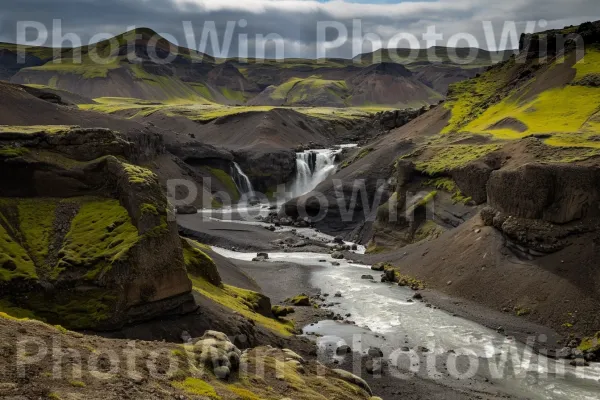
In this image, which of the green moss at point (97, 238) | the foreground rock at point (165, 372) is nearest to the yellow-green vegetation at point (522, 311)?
the foreground rock at point (165, 372)

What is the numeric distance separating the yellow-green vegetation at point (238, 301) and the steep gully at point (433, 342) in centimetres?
243

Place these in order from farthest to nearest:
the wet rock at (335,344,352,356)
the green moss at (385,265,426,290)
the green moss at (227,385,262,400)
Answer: the green moss at (385,265,426,290) → the wet rock at (335,344,352,356) → the green moss at (227,385,262,400)

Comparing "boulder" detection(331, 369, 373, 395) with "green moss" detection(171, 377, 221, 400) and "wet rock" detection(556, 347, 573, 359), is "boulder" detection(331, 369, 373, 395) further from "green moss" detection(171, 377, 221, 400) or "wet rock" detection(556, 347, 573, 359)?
"wet rock" detection(556, 347, 573, 359)

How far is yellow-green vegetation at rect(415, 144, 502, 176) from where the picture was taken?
64.0 metres

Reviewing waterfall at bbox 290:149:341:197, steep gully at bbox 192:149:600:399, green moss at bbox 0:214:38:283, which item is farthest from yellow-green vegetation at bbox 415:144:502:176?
green moss at bbox 0:214:38:283

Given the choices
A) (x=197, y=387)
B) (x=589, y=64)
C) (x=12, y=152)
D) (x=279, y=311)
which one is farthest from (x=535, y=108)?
(x=197, y=387)

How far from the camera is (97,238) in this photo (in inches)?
1117

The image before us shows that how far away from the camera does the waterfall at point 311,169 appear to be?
368ft

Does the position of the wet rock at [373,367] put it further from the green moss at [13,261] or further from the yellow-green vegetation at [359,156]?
the yellow-green vegetation at [359,156]

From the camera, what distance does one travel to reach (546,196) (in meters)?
43.4

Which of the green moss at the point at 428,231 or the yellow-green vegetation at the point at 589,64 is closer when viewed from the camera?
the green moss at the point at 428,231

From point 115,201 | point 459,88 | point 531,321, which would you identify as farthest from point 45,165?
point 459,88

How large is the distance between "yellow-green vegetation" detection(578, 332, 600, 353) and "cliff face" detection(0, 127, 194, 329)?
23463mm

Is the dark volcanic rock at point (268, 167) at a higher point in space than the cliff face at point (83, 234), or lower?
higher
